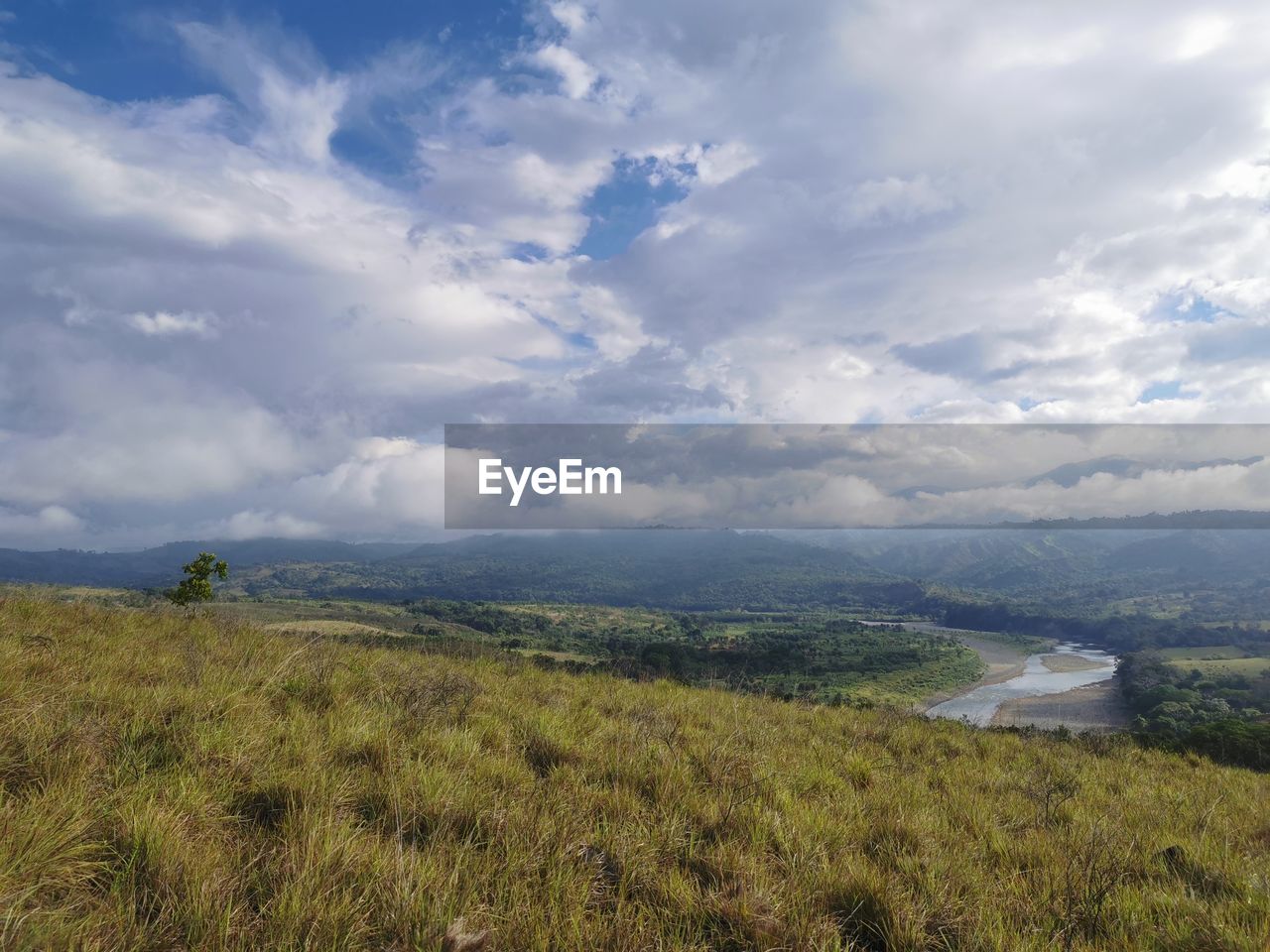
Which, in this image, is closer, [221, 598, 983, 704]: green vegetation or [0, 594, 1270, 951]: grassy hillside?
[0, 594, 1270, 951]: grassy hillside

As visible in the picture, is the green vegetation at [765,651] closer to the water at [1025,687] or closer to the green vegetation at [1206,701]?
the water at [1025,687]

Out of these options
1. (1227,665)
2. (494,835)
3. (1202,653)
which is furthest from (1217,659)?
(494,835)

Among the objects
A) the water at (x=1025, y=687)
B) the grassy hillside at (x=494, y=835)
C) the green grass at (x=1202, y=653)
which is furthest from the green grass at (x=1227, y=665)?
the grassy hillside at (x=494, y=835)

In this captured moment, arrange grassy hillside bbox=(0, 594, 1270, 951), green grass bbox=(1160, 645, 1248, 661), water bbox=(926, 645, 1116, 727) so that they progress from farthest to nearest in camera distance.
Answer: green grass bbox=(1160, 645, 1248, 661)
water bbox=(926, 645, 1116, 727)
grassy hillside bbox=(0, 594, 1270, 951)

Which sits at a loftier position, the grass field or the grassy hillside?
the grassy hillside

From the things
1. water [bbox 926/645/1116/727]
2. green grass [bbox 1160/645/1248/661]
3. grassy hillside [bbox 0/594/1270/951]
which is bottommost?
green grass [bbox 1160/645/1248/661]

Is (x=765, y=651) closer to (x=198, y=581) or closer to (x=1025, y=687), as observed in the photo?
(x=1025, y=687)

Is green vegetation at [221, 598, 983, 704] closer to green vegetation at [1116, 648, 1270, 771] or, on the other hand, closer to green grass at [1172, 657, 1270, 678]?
green vegetation at [1116, 648, 1270, 771]

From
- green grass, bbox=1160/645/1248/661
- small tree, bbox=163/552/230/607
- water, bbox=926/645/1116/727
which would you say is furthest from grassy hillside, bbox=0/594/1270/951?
green grass, bbox=1160/645/1248/661
